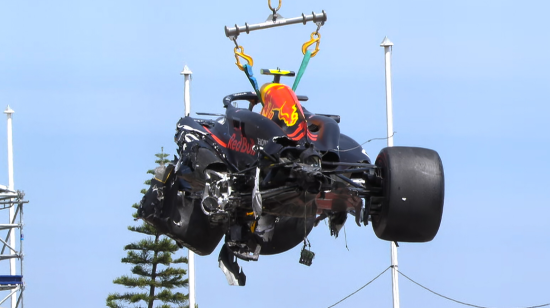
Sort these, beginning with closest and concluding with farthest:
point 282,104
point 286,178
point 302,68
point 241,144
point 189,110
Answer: point 286,178, point 282,104, point 241,144, point 302,68, point 189,110

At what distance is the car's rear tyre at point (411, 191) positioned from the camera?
29703 millimetres

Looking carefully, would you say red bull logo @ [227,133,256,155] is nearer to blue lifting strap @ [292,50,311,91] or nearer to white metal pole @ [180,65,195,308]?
blue lifting strap @ [292,50,311,91]

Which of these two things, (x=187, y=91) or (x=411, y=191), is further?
(x=187, y=91)

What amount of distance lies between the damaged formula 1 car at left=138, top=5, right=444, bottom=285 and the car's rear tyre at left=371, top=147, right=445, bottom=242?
18 millimetres

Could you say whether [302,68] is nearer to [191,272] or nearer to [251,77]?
[251,77]

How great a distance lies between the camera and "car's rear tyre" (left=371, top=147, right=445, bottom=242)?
97.5 feet

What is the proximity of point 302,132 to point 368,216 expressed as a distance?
1.94m

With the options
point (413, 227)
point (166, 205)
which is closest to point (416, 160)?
point (413, 227)

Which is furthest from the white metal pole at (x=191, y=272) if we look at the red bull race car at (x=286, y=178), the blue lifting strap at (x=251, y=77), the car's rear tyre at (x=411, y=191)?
the car's rear tyre at (x=411, y=191)

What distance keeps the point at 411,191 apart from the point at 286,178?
7.27ft

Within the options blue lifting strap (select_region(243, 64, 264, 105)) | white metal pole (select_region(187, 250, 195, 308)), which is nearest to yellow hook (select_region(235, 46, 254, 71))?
blue lifting strap (select_region(243, 64, 264, 105))

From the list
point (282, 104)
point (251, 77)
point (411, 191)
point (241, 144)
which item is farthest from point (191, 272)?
point (411, 191)

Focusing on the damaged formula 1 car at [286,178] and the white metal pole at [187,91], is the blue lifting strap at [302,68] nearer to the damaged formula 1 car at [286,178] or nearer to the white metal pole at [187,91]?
the damaged formula 1 car at [286,178]

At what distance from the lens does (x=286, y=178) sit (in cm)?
2953
